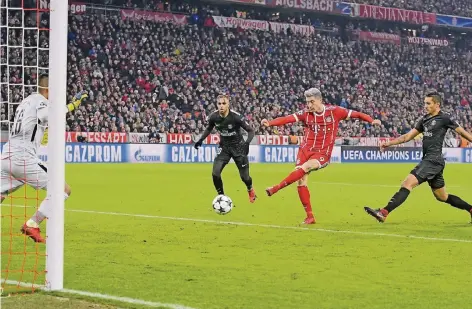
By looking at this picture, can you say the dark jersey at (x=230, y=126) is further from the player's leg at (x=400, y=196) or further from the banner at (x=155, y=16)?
the banner at (x=155, y=16)

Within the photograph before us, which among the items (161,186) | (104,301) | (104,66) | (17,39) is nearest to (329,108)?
(104,301)

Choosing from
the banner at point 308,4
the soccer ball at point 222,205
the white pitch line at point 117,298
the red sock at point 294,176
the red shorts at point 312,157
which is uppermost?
the banner at point 308,4

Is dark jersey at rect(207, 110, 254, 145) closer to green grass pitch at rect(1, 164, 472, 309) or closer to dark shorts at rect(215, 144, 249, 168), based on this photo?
dark shorts at rect(215, 144, 249, 168)

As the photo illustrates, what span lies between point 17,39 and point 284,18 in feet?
84.8

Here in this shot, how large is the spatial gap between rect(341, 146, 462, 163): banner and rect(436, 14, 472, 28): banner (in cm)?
1651

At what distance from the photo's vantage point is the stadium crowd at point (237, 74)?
43000mm

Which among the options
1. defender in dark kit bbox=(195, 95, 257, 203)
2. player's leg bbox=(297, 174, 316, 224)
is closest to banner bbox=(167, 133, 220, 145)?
defender in dark kit bbox=(195, 95, 257, 203)

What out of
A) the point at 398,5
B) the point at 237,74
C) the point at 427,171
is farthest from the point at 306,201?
the point at 398,5

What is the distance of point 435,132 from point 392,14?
4937 cm

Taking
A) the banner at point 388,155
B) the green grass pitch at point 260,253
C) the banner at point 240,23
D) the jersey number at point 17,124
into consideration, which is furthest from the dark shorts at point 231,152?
the banner at point 240,23

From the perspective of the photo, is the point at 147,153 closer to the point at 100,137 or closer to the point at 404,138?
the point at 100,137

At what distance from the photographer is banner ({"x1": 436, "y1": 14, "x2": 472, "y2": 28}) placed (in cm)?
6394

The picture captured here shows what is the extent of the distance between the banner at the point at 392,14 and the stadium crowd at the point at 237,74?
181 centimetres

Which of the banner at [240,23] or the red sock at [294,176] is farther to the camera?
the banner at [240,23]
